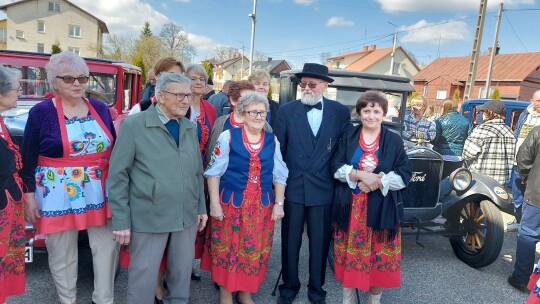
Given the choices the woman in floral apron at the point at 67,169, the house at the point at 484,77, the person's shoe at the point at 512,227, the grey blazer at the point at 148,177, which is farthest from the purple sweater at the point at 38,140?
the house at the point at 484,77

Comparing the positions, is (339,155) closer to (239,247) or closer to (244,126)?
(244,126)

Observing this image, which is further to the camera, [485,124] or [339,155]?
[485,124]

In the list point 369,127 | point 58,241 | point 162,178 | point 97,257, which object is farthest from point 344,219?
point 58,241

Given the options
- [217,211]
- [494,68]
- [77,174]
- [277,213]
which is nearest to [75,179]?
[77,174]

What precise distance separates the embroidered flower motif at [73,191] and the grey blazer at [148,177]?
0.25 metres

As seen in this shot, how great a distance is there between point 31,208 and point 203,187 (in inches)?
41.6

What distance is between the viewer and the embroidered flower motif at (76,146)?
227 cm

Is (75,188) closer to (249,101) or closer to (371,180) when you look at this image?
(249,101)

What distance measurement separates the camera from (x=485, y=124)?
15.0 ft

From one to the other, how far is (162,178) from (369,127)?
1524 millimetres

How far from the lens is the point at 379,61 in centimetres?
4628

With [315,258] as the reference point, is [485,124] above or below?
above

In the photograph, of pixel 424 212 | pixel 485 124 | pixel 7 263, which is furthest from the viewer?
pixel 485 124

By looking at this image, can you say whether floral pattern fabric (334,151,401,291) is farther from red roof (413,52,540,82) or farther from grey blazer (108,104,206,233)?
red roof (413,52,540,82)
